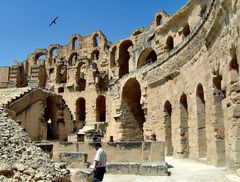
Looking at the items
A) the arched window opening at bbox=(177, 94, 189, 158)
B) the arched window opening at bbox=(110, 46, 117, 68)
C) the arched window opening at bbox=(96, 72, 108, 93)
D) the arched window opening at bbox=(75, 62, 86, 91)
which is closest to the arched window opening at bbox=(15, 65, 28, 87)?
the arched window opening at bbox=(75, 62, 86, 91)

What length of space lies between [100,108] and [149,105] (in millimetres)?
14839

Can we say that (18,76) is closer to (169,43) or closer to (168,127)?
(169,43)

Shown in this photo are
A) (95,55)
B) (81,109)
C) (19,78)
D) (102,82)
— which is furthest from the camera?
(95,55)

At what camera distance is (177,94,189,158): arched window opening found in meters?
15.9

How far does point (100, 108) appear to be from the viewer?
114 feet

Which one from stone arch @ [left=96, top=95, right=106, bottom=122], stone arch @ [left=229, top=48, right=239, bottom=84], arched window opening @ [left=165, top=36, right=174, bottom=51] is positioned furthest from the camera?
stone arch @ [left=96, top=95, right=106, bottom=122]

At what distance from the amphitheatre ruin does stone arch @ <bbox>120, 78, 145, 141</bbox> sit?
7 centimetres

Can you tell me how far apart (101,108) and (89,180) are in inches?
1051

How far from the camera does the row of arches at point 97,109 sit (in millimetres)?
34081

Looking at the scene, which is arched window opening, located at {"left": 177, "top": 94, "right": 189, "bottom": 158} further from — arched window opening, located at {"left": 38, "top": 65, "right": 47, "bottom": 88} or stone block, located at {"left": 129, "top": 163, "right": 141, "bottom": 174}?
arched window opening, located at {"left": 38, "top": 65, "right": 47, "bottom": 88}

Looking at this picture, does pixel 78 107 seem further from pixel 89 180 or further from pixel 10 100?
pixel 89 180

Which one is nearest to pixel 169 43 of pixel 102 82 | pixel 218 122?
pixel 102 82

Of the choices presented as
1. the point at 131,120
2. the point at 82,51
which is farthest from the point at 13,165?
the point at 82,51

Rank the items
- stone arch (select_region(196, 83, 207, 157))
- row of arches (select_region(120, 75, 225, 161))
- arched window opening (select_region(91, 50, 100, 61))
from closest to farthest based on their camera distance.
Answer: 1. row of arches (select_region(120, 75, 225, 161))
2. stone arch (select_region(196, 83, 207, 157))
3. arched window opening (select_region(91, 50, 100, 61))
